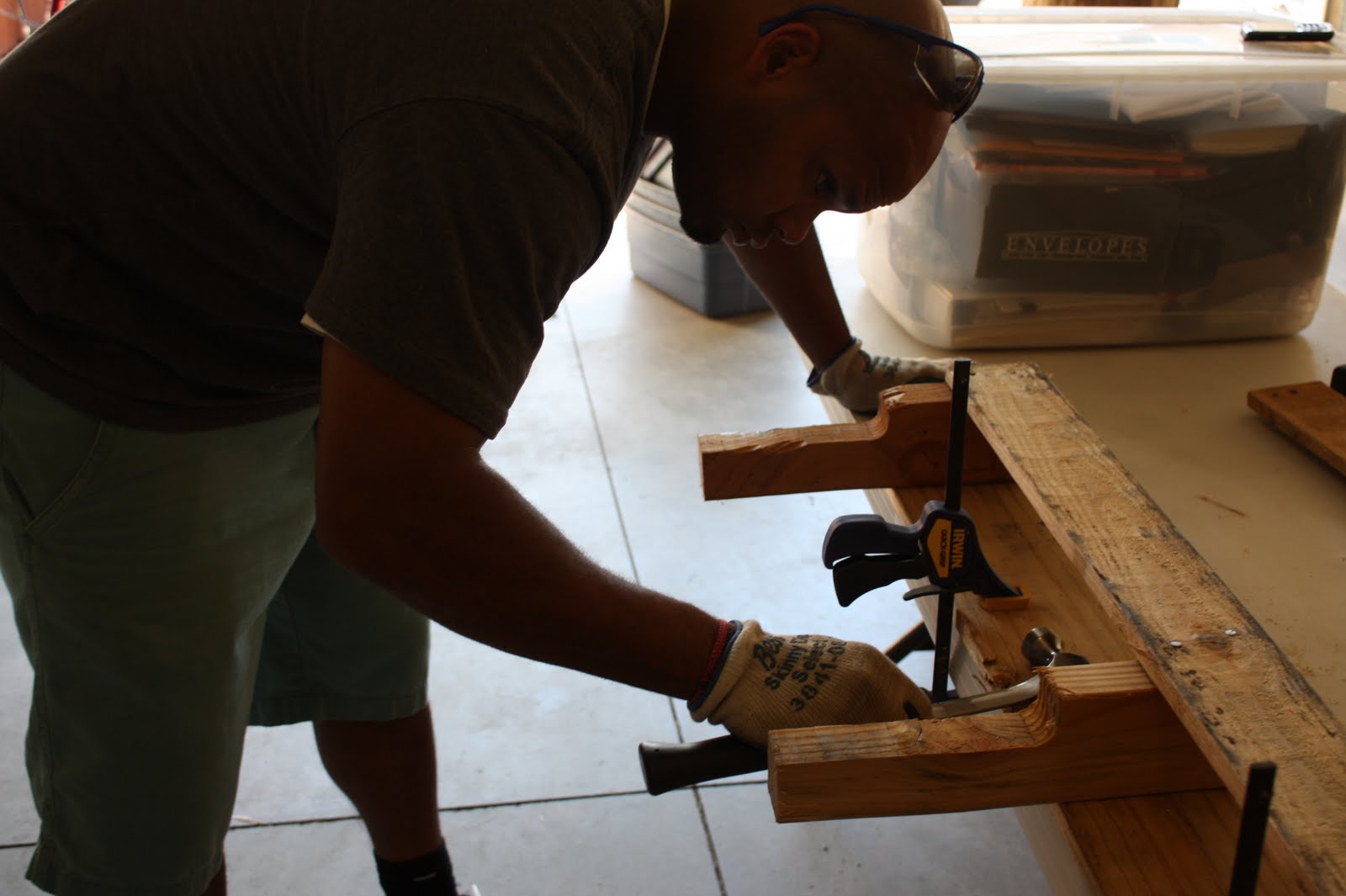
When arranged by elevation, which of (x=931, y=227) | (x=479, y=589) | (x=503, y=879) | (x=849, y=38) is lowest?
(x=503, y=879)

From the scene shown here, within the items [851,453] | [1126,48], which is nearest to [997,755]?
[851,453]

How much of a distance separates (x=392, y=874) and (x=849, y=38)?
1169 mm

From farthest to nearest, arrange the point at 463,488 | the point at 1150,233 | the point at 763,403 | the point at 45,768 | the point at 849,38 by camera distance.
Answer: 1. the point at 763,403
2. the point at 1150,233
3. the point at 45,768
4. the point at 849,38
5. the point at 463,488

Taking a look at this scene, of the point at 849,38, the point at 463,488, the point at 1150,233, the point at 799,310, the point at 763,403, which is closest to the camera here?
the point at 463,488

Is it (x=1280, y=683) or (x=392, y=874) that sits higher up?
(x=1280, y=683)

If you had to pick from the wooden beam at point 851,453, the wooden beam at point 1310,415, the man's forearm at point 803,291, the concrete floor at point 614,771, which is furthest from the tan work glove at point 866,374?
the concrete floor at point 614,771

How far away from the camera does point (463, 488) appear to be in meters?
0.74

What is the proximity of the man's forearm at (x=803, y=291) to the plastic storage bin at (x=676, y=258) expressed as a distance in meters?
1.87

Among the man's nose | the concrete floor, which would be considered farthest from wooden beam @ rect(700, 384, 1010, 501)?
the concrete floor

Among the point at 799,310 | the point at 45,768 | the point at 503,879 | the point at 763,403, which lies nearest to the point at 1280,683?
the point at 799,310

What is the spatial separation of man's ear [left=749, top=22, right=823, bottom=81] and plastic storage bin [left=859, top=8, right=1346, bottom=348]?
0.80 m

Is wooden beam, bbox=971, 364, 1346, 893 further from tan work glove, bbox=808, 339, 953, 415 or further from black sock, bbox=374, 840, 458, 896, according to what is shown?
black sock, bbox=374, 840, 458, 896

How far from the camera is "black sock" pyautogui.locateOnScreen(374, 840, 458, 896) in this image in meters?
1.51

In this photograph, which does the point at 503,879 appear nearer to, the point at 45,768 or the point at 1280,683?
the point at 45,768
